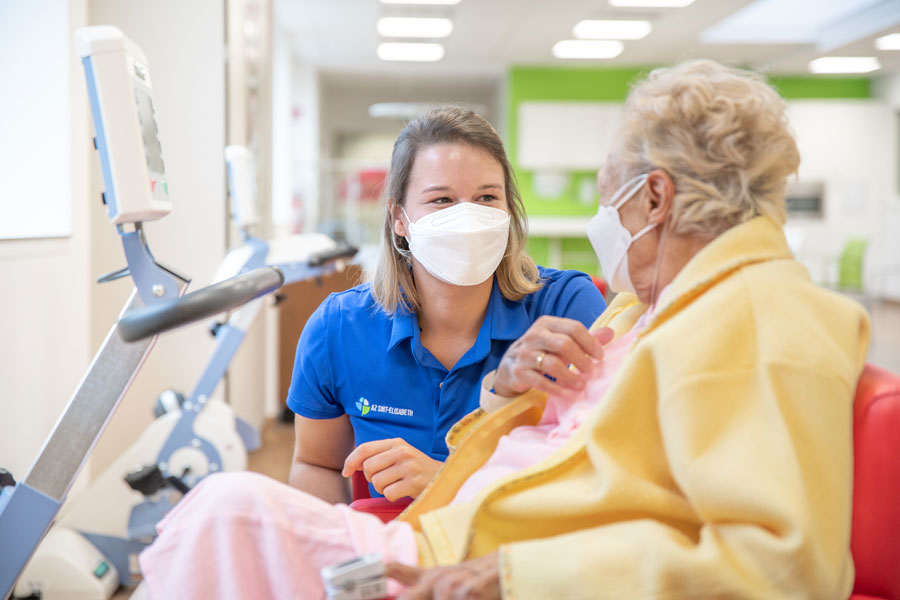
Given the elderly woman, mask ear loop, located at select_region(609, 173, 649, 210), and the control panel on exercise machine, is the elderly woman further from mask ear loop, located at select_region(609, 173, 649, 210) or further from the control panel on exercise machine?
the control panel on exercise machine

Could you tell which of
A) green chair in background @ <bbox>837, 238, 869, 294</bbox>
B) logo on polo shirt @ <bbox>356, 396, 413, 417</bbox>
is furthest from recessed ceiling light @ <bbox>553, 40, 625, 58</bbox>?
logo on polo shirt @ <bbox>356, 396, 413, 417</bbox>

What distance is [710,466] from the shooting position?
799 mm

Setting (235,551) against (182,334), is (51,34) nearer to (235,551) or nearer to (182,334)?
(182,334)

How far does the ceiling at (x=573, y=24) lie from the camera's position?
690 centimetres

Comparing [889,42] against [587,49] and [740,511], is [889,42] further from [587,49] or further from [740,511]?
[740,511]

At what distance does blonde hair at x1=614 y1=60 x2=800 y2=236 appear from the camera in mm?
978

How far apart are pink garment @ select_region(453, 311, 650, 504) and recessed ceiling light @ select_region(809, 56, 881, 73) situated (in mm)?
9256

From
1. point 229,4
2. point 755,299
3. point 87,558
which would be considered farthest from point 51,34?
point 755,299

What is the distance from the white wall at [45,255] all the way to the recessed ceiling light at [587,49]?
664cm

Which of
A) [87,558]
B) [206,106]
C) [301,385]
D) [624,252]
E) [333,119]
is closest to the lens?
[624,252]

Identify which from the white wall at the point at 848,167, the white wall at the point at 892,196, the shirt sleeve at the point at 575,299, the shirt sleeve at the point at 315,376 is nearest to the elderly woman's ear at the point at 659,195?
the shirt sleeve at the point at 575,299

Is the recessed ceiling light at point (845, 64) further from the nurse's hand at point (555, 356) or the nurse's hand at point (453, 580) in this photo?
the nurse's hand at point (453, 580)

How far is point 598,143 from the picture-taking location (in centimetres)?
981

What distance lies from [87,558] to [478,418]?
1651 millimetres
